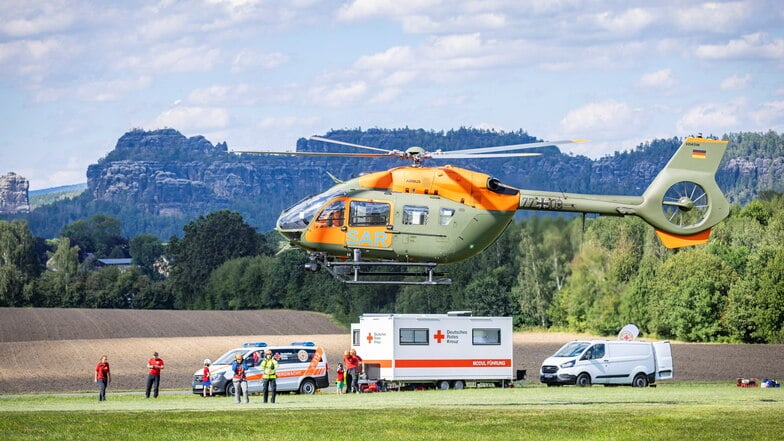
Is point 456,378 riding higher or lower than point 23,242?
lower

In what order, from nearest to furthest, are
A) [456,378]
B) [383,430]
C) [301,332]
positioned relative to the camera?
[383,430], [456,378], [301,332]

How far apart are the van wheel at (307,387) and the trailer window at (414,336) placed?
12.8ft

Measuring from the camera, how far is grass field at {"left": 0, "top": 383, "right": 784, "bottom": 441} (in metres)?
28.8

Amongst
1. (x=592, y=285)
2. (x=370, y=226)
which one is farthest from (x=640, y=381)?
(x=592, y=285)

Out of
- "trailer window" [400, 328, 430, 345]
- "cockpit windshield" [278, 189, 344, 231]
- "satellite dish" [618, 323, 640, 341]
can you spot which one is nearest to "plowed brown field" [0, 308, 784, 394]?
"satellite dish" [618, 323, 640, 341]

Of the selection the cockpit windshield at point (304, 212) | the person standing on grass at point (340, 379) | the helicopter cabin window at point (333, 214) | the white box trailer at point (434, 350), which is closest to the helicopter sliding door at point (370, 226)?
the helicopter cabin window at point (333, 214)

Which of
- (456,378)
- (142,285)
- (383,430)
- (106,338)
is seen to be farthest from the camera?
(142,285)

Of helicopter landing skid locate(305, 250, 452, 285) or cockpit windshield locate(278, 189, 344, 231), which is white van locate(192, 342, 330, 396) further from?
cockpit windshield locate(278, 189, 344, 231)

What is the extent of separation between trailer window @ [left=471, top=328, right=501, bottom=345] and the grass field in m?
7.90

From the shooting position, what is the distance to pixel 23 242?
150500 mm

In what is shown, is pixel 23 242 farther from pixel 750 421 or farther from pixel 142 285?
pixel 750 421

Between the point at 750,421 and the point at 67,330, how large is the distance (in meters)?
68.7

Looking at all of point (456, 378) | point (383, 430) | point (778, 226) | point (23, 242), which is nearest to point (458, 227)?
point (383, 430)

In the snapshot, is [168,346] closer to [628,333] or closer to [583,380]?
[628,333]
